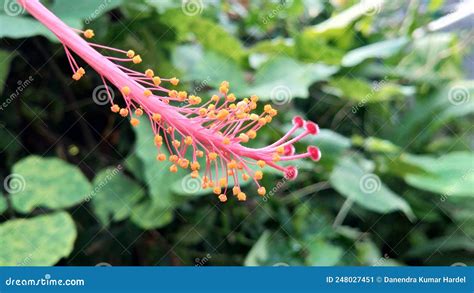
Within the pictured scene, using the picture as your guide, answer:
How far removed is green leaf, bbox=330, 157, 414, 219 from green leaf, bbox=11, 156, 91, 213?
72 centimetres

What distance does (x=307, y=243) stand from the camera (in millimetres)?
1753

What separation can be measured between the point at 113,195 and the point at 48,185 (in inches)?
8.1

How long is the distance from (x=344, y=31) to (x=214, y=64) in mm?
611

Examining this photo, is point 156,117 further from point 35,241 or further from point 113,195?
point 113,195

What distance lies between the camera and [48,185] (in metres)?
1.50

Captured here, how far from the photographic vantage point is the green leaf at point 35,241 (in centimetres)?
140

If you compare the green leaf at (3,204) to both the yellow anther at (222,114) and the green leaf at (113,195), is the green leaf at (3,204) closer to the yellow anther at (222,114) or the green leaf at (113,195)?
the green leaf at (113,195)

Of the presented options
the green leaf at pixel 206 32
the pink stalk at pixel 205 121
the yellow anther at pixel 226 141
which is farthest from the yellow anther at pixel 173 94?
the green leaf at pixel 206 32

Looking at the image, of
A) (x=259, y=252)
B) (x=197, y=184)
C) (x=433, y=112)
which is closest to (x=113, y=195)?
(x=197, y=184)

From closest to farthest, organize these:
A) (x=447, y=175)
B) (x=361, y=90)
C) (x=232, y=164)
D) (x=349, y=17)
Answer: (x=232, y=164) → (x=447, y=175) → (x=361, y=90) → (x=349, y=17)

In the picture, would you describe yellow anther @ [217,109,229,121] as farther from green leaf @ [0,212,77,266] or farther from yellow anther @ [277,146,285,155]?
green leaf @ [0,212,77,266]

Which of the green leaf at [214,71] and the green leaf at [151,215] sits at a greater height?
the green leaf at [214,71]

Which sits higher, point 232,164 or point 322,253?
point 232,164

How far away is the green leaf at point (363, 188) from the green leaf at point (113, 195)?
0.57m
